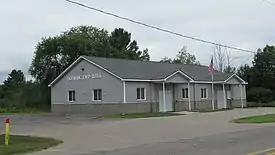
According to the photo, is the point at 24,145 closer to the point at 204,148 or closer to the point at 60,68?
the point at 204,148

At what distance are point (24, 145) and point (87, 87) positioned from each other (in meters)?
27.9

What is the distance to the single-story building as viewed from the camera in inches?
1645

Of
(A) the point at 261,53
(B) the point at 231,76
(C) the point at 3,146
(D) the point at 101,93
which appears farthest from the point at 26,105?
(C) the point at 3,146

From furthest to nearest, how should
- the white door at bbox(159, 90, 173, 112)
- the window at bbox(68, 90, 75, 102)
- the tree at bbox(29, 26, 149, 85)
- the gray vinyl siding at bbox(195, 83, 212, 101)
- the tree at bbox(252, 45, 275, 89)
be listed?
the tree at bbox(252, 45, 275, 89) < the tree at bbox(29, 26, 149, 85) < the gray vinyl siding at bbox(195, 83, 212, 101) < the window at bbox(68, 90, 75, 102) < the white door at bbox(159, 90, 173, 112)

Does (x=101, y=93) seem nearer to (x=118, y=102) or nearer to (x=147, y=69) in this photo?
(x=118, y=102)

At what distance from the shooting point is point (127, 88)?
135 ft

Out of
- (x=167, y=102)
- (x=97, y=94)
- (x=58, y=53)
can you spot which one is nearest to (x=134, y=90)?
(x=97, y=94)

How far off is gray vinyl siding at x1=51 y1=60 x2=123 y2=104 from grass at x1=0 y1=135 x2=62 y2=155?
22.4m

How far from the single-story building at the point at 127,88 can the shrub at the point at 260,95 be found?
1121cm

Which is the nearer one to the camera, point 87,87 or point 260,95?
point 87,87

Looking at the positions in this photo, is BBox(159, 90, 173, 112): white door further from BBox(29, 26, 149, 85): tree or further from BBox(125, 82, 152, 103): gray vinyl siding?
BBox(29, 26, 149, 85): tree

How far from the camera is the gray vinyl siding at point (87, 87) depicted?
41750 millimetres

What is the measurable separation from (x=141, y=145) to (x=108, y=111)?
2603 centimetres

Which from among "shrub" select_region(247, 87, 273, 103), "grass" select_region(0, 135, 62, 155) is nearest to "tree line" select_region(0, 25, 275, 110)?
"shrub" select_region(247, 87, 273, 103)
